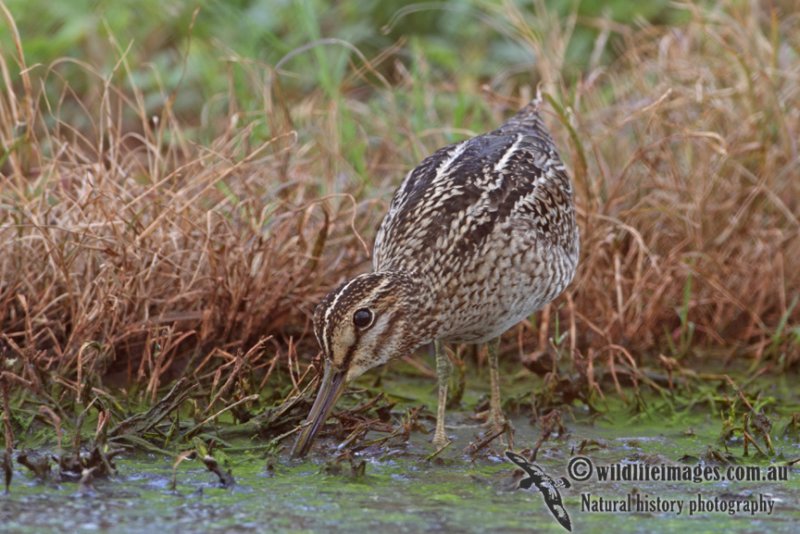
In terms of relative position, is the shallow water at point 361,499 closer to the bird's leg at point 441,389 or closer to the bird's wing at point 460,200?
the bird's leg at point 441,389

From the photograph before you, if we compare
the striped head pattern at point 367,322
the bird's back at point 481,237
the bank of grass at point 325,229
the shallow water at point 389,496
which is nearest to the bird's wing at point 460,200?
the bird's back at point 481,237

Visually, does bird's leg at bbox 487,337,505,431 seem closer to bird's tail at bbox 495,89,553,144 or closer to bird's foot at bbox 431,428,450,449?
bird's foot at bbox 431,428,450,449

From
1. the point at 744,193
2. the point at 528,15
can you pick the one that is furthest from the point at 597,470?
the point at 528,15

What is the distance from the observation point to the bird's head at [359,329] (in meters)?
4.41

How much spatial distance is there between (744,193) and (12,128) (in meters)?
3.44

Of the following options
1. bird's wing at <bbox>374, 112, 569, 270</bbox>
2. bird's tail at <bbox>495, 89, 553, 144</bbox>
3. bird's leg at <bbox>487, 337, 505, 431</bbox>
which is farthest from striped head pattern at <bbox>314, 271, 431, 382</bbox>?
bird's tail at <bbox>495, 89, 553, 144</bbox>

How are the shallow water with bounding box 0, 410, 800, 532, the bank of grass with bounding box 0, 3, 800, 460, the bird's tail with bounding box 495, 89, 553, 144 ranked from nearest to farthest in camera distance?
the shallow water with bounding box 0, 410, 800, 532 < the bank of grass with bounding box 0, 3, 800, 460 < the bird's tail with bounding box 495, 89, 553, 144

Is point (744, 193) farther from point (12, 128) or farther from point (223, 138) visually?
point (12, 128)

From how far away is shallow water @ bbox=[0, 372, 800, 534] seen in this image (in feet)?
12.8

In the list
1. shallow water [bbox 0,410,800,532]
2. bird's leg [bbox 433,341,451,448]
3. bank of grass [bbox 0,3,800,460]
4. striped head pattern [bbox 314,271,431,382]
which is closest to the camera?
shallow water [bbox 0,410,800,532]

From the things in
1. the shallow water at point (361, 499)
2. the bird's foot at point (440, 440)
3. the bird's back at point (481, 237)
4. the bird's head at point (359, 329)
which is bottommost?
the shallow water at point (361, 499)

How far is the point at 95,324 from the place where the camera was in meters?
5.21

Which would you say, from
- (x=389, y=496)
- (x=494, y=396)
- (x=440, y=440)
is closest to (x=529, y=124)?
(x=494, y=396)

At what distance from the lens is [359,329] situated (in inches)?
175
